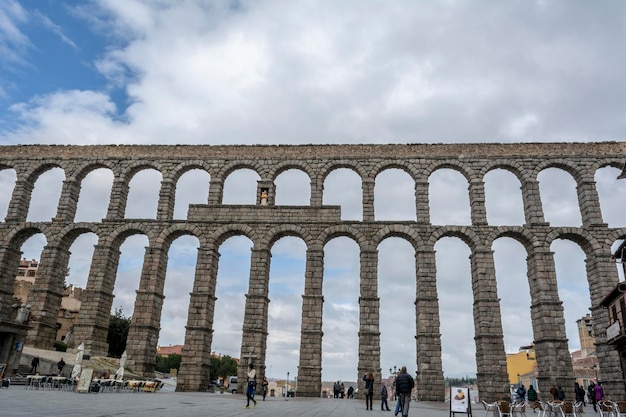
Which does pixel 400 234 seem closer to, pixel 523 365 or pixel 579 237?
pixel 579 237

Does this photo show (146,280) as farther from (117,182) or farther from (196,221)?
(117,182)

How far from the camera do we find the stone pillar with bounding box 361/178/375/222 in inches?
1246

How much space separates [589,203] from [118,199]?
32.0 m

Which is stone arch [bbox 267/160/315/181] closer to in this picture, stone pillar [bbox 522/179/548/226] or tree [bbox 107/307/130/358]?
stone pillar [bbox 522/179/548/226]

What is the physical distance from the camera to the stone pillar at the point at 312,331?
91.2ft

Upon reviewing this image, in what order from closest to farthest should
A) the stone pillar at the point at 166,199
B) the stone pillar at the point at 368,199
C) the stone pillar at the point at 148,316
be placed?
the stone pillar at the point at 148,316
the stone pillar at the point at 368,199
the stone pillar at the point at 166,199

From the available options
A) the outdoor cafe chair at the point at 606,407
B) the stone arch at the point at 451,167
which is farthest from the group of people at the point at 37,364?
the stone arch at the point at 451,167

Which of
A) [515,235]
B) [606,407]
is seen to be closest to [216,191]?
[515,235]

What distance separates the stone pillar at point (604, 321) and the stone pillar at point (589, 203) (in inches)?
87.3

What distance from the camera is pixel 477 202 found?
1237 inches

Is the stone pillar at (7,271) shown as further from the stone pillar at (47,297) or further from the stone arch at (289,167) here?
the stone arch at (289,167)

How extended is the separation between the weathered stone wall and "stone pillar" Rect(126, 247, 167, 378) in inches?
2.8

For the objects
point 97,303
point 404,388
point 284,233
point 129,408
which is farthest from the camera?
point 284,233

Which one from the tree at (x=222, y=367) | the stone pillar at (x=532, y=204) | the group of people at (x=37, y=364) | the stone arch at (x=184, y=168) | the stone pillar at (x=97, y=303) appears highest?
the stone arch at (x=184, y=168)
